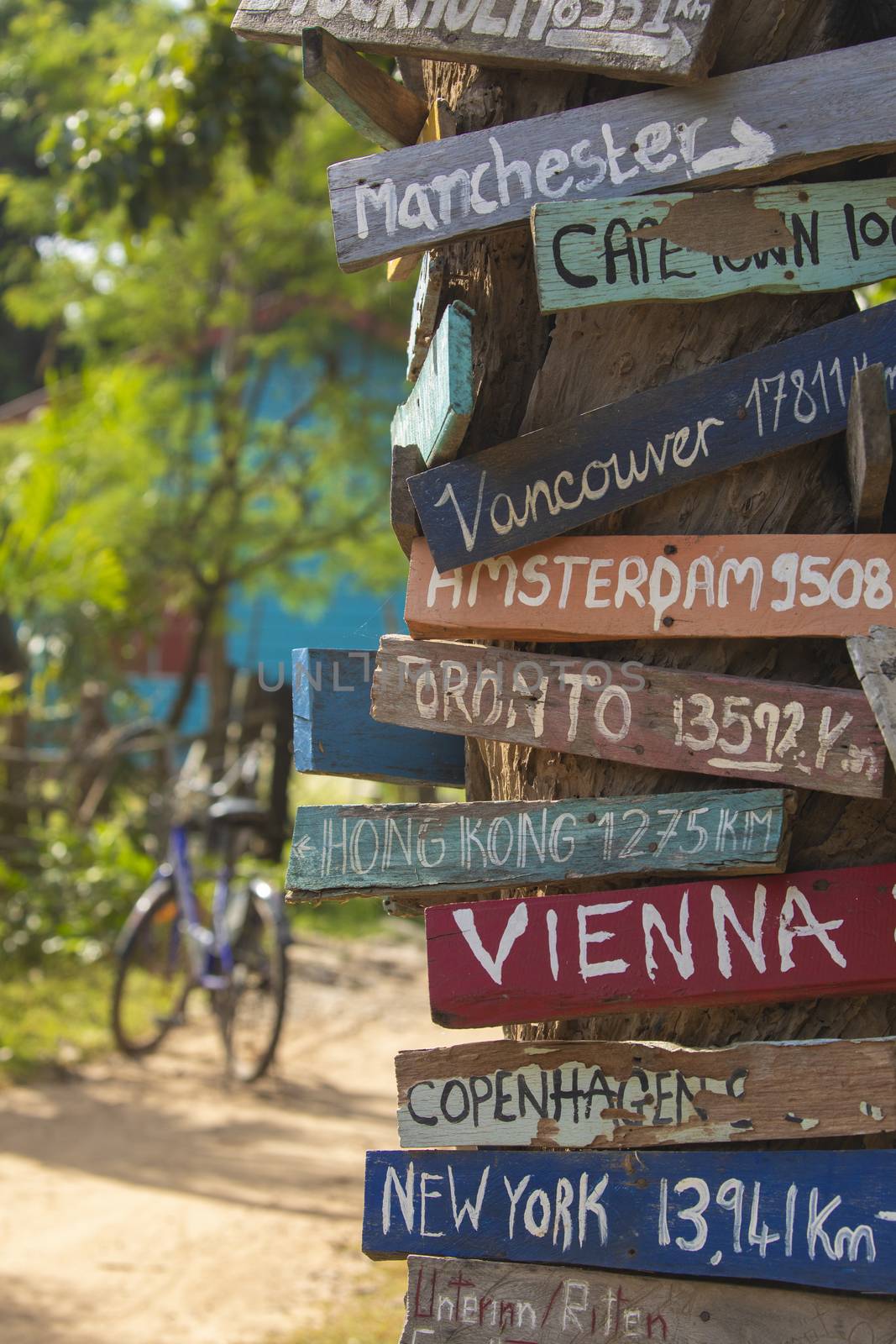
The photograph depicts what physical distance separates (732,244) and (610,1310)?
4.90 ft

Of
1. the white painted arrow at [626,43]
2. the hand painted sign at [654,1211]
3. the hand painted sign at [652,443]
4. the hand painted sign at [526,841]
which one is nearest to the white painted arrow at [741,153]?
the white painted arrow at [626,43]

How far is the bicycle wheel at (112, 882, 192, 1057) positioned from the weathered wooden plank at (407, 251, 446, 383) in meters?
4.38

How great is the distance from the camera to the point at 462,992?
192 centimetres

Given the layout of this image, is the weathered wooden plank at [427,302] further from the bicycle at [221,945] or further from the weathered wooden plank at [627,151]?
the bicycle at [221,945]

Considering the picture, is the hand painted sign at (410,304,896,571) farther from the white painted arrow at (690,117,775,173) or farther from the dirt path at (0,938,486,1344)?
the dirt path at (0,938,486,1344)

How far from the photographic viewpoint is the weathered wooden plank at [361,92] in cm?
199

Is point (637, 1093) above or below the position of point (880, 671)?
below

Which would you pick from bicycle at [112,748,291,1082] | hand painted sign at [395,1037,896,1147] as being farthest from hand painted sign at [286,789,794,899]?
bicycle at [112,748,291,1082]

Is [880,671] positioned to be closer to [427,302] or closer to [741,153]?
[741,153]

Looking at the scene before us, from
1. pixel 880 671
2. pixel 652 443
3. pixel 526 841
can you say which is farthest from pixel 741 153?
pixel 526 841

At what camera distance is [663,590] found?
189cm

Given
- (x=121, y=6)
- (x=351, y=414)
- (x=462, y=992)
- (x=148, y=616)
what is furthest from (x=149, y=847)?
(x=121, y=6)

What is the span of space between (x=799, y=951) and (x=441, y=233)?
113 centimetres

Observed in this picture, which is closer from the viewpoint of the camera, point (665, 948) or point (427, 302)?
point (665, 948)
